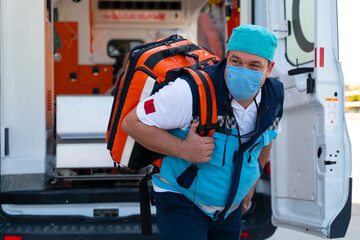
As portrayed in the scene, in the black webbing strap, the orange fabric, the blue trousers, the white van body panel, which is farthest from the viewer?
the orange fabric

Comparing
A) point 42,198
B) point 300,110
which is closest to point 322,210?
point 300,110

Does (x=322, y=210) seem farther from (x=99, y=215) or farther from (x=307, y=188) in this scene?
(x=99, y=215)

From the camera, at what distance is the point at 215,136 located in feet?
6.82

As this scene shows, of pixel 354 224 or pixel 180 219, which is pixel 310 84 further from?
pixel 354 224

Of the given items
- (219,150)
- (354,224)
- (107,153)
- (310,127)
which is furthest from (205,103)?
(354,224)

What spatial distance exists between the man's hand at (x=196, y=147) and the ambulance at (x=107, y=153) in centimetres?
118

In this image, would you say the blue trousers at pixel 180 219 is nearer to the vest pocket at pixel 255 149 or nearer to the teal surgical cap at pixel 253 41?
the vest pocket at pixel 255 149

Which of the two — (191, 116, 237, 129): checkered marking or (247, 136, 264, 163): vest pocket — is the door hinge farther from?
(191, 116, 237, 129): checkered marking

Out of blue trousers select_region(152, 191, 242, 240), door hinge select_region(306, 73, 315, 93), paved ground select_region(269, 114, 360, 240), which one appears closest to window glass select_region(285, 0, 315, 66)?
door hinge select_region(306, 73, 315, 93)

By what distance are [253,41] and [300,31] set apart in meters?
1.47

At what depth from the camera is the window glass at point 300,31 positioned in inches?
126

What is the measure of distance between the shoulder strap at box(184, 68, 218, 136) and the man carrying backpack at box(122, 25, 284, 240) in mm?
28

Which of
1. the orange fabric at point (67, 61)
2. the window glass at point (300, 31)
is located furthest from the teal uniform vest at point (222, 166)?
the orange fabric at point (67, 61)

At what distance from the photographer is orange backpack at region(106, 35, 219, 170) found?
2.03 meters
